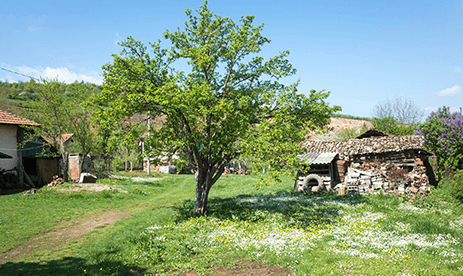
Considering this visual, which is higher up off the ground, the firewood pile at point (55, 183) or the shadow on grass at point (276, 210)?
the firewood pile at point (55, 183)

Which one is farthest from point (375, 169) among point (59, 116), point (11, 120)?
point (11, 120)

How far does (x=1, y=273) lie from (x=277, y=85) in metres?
13.6

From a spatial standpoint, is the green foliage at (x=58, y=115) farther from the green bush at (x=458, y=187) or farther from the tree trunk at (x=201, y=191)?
the green bush at (x=458, y=187)

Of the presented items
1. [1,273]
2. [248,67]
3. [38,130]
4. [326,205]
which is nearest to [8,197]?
[38,130]

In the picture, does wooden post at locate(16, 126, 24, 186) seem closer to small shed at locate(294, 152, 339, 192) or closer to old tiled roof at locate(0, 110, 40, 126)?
old tiled roof at locate(0, 110, 40, 126)

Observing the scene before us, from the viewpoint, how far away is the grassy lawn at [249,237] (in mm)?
7859

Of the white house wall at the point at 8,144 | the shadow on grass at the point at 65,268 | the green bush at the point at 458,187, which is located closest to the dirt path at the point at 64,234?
the shadow on grass at the point at 65,268

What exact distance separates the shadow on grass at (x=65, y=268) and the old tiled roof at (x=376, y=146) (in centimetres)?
1952

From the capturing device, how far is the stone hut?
20078 mm

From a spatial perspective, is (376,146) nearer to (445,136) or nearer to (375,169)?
(375,169)

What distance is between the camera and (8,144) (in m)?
21.8

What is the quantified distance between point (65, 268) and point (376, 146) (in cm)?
2227

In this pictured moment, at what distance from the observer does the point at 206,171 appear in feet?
47.5

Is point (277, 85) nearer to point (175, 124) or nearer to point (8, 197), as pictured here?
point (175, 124)
